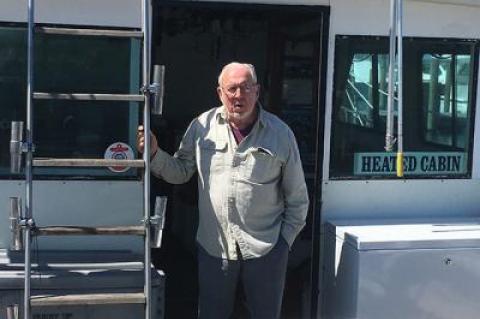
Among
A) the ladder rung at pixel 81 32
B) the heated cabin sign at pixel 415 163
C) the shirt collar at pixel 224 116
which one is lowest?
the heated cabin sign at pixel 415 163

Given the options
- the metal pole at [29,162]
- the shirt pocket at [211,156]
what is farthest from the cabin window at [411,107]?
the metal pole at [29,162]

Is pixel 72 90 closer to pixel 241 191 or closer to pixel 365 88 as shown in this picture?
pixel 241 191

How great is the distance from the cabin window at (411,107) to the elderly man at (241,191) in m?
0.62

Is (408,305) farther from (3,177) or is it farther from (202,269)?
(3,177)

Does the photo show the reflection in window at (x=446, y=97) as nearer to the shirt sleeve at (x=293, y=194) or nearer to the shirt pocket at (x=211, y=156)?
the shirt sleeve at (x=293, y=194)

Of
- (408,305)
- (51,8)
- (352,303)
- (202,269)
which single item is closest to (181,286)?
(202,269)

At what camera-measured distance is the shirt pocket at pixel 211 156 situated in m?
3.58

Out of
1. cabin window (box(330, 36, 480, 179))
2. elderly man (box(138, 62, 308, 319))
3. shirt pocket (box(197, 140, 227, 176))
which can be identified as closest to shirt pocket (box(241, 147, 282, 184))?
elderly man (box(138, 62, 308, 319))

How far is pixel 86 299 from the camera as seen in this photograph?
335cm

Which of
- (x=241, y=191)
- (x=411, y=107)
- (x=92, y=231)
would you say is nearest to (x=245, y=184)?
(x=241, y=191)

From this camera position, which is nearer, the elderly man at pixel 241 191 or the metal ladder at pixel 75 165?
the metal ladder at pixel 75 165

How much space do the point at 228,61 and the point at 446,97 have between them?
1.24m

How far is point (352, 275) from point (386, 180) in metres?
0.64

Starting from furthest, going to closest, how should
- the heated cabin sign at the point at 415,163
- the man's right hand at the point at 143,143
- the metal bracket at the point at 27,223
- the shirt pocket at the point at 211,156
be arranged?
the heated cabin sign at the point at 415,163 → the shirt pocket at the point at 211,156 → the man's right hand at the point at 143,143 → the metal bracket at the point at 27,223
